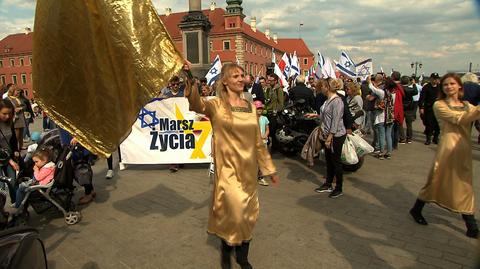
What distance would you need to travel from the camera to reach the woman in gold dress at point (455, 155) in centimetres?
409

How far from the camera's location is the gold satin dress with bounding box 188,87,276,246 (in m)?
3.17

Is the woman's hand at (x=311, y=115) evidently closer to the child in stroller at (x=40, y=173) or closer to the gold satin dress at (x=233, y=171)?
the gold satin dress at (x=233, y=171)

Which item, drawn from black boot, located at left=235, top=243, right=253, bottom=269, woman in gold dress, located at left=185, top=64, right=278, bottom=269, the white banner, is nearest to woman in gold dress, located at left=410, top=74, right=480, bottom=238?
woman in gold dress, located at left=185, top=64, right=278, bottom=269

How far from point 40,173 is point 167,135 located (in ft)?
10.6

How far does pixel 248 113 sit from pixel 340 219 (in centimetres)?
236

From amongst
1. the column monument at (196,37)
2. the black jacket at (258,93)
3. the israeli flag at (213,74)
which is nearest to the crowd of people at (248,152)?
the black jacket at (258,93)

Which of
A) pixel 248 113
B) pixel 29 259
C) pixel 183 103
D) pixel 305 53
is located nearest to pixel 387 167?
pixel 183 103

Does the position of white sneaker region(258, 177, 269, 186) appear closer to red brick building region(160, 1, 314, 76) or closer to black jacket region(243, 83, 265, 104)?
black jacket region(243, 83, 265, 104)

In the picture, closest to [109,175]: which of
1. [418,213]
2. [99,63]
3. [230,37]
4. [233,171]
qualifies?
[233,171]

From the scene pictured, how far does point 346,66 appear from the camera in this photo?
14.1 meters

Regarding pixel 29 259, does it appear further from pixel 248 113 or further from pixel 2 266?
pixel 248 113

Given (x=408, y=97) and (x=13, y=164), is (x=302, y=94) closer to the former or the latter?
(x=408, y=97)

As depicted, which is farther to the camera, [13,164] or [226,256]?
[13,164]

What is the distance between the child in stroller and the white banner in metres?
2.84
